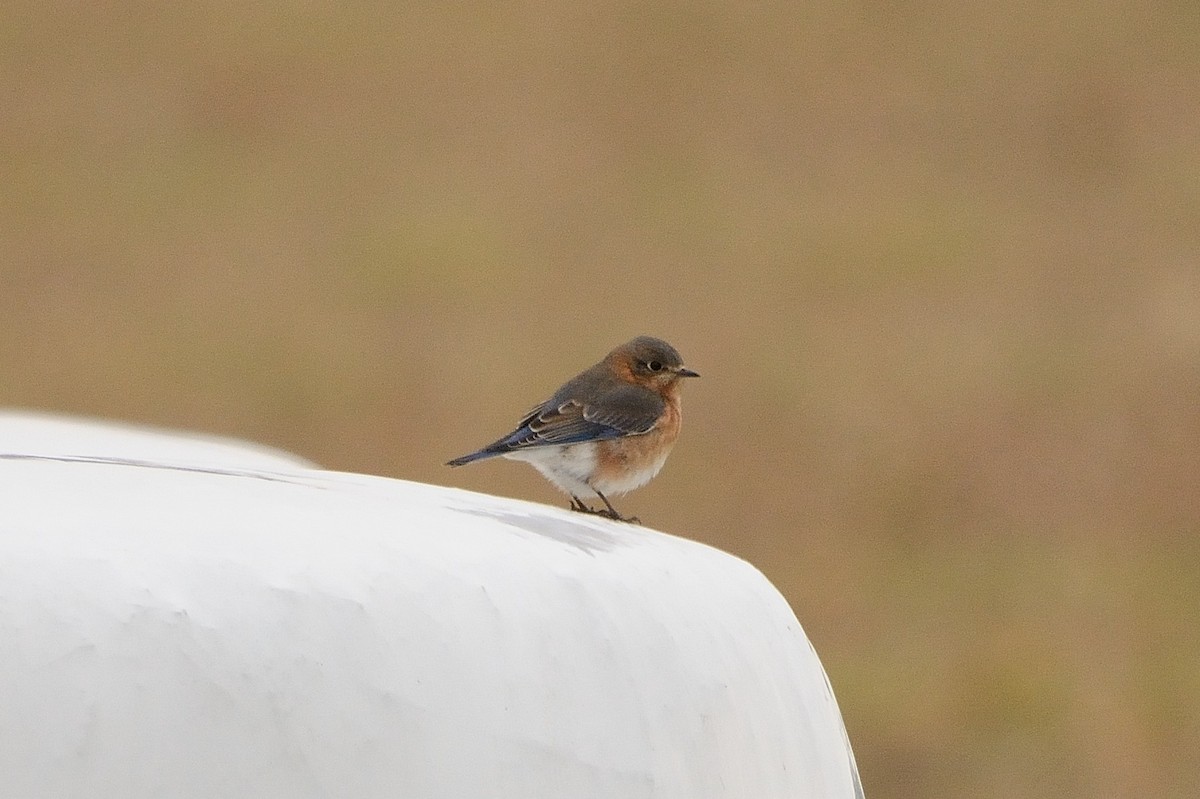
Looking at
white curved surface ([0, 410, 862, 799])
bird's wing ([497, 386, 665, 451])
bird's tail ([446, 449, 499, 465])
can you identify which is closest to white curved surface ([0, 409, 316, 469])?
white curved surface ([0, 410, 862, 799])

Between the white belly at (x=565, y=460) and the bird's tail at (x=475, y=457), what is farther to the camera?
the white belly at (x=565, y=460)

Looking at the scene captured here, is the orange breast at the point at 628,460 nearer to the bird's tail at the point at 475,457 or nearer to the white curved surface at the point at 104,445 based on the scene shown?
the bird's tail at the point at 475,457

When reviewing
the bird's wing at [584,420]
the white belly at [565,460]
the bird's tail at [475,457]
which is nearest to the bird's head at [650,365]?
the bird's wing at [584,420]

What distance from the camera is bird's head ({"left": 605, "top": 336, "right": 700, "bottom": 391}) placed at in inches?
281

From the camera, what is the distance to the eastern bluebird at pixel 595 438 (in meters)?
6.54

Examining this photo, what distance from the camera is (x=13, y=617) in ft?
8.36

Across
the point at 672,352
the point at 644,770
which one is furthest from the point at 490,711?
the point at 672,352

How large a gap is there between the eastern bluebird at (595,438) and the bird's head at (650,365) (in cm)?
12

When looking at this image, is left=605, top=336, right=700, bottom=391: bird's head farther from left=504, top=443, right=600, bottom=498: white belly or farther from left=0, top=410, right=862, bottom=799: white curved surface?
left=0, top=410, right=862, bottom=799: white curved surface

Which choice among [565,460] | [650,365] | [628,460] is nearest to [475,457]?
[565,460]

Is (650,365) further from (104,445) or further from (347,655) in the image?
(347,655)

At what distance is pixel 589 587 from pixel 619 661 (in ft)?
0.47

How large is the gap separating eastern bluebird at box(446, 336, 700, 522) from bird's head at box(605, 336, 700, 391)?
0.12 metres

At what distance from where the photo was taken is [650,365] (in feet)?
23.4
